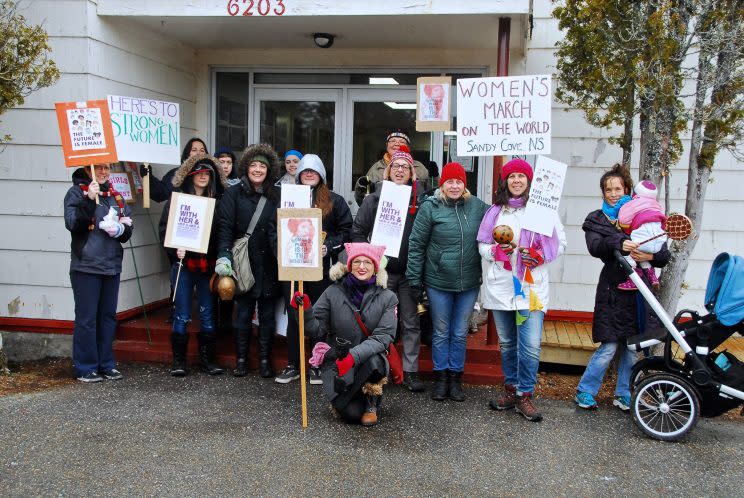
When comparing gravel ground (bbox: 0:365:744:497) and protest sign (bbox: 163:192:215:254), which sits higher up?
protest sign (bbox: 163:192:215:254)

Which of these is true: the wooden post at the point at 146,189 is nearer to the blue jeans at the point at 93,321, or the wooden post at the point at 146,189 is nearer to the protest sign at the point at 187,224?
the protest sign at the point at 187,224

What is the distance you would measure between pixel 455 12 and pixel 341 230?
7.09 feet

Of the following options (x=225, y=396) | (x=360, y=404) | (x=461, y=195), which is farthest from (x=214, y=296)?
(x=461, y=195)

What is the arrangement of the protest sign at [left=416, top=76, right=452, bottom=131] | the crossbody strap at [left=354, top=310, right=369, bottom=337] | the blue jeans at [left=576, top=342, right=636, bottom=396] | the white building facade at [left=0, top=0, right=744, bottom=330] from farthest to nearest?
the white building facade at [left=0, top=0, right=744, bottom=330]
the protest sign at [left=416, top=76, right=452, bottom=131]
the blue jeans at [left=576, top=342, right=636, bottom=396]
the crossbody strap at [left=354, top=310, right=369, bottom=337]

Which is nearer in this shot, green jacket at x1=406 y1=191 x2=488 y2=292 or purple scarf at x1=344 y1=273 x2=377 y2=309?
purple scarf at x1=344 y1=273 x2=377 y2=309

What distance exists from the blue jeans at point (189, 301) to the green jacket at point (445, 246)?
72.8 inches

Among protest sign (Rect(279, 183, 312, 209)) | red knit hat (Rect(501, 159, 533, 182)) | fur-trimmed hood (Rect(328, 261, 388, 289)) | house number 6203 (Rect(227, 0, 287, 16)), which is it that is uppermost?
house number 6203 (Rect(227, 0, 287, 16))

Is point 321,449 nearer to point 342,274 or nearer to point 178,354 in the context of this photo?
point 342,274

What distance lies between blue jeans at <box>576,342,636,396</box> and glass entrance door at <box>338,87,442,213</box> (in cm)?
336

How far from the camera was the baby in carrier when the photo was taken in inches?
201

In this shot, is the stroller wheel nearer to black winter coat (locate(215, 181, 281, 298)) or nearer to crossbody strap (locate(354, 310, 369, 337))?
crossbody strap (locate(354, 310, 369, 337))

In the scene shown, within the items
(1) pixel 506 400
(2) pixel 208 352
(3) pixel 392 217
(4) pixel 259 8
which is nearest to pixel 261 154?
(3) pixel 392 217

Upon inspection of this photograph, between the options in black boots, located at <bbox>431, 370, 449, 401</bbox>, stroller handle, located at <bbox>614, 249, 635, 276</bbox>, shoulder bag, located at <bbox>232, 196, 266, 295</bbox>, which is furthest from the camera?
shoulder bag, located at <bbox>232, 196, 266, 295</bbox>

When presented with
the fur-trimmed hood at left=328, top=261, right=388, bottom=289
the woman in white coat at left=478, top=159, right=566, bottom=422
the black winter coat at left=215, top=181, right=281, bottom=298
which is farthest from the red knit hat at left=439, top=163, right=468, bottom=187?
the black winter coat at left=215, top=181, right=281, bottom=298
